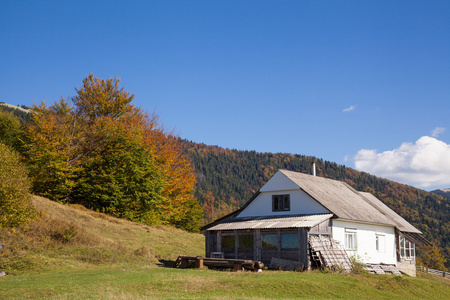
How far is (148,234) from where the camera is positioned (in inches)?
1564

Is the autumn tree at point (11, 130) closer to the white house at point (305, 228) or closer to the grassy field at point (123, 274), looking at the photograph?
the grassy field at point (123, 274)

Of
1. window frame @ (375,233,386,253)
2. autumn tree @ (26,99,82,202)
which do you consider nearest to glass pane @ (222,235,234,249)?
window frame @ (375,233,386,253)

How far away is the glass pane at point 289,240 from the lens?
29.1m

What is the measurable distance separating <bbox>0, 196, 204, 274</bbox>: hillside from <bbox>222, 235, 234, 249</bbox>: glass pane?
424 cm

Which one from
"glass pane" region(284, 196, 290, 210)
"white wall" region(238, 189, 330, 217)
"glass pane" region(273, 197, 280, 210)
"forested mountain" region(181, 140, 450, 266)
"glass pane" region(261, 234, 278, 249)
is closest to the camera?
"glass pane" region(261, 234, 278, 249)

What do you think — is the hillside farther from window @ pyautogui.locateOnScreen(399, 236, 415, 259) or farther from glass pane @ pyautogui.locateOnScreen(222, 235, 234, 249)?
window @ pyautogui.locateOnScreen(399, 236, 415, 259)

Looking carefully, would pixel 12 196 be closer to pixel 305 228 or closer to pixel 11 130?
pixel 305 228

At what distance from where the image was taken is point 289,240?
1160 inches

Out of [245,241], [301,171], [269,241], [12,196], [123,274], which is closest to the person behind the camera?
[123,274]

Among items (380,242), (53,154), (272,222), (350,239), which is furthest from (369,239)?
(53,154)

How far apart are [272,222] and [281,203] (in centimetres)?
328

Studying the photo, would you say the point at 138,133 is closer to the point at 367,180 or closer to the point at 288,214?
the point at 288,214

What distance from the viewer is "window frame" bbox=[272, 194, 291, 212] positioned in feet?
114

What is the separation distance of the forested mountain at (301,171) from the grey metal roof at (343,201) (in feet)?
300
